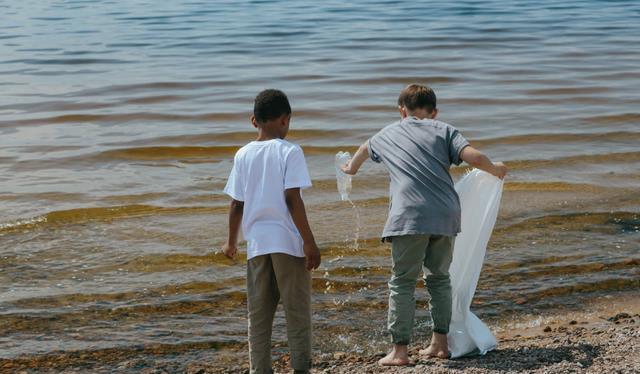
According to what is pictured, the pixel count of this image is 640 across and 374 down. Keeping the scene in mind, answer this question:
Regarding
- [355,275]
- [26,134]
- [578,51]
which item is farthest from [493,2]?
[355,275]

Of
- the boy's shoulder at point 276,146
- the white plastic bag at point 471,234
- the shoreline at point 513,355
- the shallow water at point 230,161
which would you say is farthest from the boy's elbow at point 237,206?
the white plastic bag at point 471,234

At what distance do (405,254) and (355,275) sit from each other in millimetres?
1967

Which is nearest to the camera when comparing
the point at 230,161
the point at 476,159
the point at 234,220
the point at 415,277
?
the point at 234,220

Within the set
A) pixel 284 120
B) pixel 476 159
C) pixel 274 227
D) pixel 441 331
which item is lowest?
pixel 441 331

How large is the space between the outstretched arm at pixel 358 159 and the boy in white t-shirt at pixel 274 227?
28.0 inches

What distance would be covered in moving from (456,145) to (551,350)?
3.70 ft

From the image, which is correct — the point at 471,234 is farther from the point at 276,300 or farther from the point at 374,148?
the point at 276,300

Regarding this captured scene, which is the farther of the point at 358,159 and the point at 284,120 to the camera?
the point at 358,159

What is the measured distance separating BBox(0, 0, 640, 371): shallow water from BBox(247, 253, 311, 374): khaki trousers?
90cm

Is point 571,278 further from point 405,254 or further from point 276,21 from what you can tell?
point 276,21

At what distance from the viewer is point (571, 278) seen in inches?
270

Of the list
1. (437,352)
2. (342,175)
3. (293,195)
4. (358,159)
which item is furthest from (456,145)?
(437,352)

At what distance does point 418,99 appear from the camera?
210 inches

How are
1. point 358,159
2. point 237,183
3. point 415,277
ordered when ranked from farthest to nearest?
point 358,159
point 415,277
point 237,183
